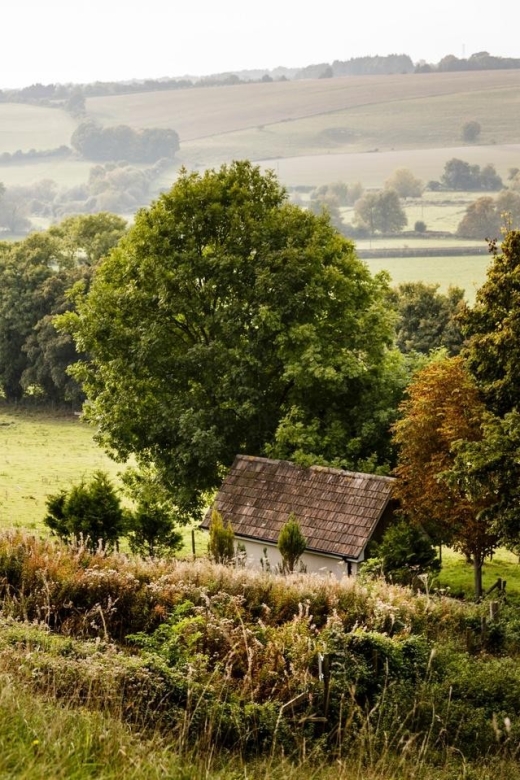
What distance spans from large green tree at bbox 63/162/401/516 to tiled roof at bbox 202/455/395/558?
1911 mm

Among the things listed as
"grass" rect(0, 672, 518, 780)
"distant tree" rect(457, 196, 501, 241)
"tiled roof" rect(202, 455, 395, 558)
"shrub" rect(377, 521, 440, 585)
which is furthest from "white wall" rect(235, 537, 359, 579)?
"distant tree" rect(457, 196, 501, 241)

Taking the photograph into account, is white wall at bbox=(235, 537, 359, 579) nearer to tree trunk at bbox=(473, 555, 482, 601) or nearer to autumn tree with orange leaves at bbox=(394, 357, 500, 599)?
autumn tree with orange leaves at bbox=(394, 357, 500, 599)

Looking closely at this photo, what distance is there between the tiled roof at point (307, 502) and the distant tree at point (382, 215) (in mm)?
154115

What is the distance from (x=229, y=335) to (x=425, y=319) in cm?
3538

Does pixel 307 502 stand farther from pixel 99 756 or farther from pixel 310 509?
pixel 99 756

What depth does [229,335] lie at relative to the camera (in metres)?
30.9

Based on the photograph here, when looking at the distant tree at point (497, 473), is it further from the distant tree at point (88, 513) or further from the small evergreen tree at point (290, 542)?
the distant tree at point (88, 513)

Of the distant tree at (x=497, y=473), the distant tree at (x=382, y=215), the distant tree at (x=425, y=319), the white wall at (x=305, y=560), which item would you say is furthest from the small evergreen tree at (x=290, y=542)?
the distant tree at (x=382, y=215)

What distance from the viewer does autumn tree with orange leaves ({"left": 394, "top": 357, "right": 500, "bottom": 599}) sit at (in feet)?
81.3

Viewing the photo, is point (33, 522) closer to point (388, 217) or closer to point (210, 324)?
point (210, 324)

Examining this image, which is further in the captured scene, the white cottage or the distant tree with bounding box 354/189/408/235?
the distant tree with bounding box 354/189/408/235

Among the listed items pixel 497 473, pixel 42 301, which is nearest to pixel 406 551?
pixel 497 473

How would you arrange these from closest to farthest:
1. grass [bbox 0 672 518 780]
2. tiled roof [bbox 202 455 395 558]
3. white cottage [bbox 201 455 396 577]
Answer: grass [bbox 0 672 518 780] → white cottage [bbox 201 455 396 577] → tiled roof [bbox 202 455 395 558]

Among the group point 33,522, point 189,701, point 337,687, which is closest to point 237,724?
point 189,701
